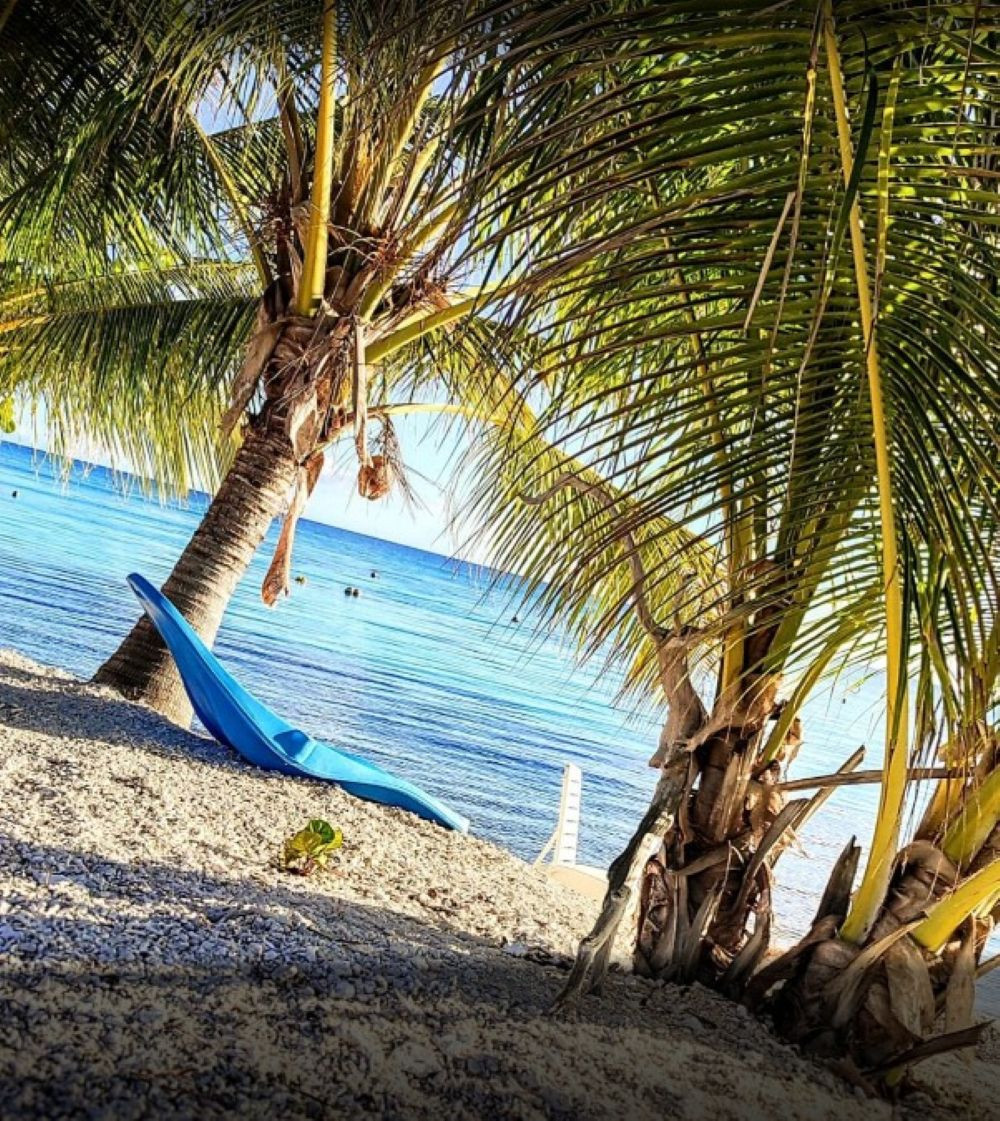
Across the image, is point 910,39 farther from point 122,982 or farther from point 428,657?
point 428,657

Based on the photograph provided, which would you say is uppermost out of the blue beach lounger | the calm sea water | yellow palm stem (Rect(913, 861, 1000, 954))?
yellow palm stem (Rect(913, 861, 1000, 954))

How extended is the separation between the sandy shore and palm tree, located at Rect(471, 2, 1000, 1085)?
0.85ft

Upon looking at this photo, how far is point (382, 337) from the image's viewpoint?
4.96 metres

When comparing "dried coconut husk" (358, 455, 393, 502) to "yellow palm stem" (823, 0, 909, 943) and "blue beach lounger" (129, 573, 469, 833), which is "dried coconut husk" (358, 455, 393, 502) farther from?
"yellow palm stem" (823, 0, 909, 943)

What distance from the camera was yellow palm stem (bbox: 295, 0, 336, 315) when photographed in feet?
14.6

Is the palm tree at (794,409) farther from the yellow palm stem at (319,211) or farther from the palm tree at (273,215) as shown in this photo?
the yellow palm stem at (319,211)

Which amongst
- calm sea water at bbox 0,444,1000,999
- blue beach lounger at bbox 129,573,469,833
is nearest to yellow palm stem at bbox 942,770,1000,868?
calm sea water at bbox 0,444,1000,999

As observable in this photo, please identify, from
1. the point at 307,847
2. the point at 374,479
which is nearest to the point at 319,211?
the point at 374,479

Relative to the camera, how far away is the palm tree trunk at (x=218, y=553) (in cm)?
499

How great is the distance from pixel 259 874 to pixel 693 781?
1.20 m

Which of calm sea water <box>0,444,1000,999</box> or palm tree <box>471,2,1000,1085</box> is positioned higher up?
palm tree <box>471,2,1000,1085</box>

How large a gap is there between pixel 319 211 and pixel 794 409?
3.15m

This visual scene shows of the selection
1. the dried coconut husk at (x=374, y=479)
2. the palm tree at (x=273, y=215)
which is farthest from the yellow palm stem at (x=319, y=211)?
the dried coconut husk at (x=374, y=479)

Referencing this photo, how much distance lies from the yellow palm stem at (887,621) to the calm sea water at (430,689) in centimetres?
21
